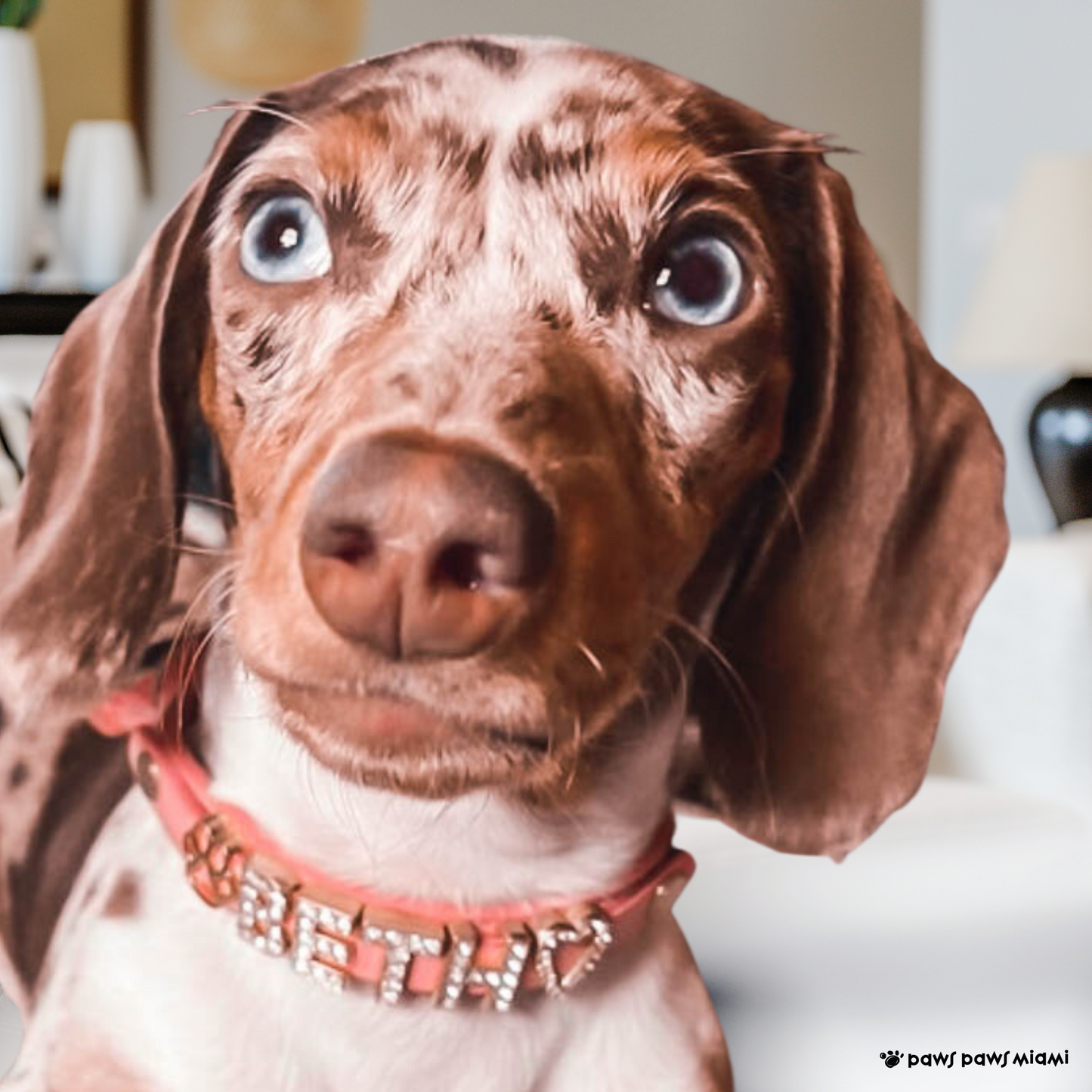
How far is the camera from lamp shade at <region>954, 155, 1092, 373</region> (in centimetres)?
93

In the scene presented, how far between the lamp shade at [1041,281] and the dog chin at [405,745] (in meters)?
0.34

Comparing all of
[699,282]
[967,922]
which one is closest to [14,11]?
[699,282]

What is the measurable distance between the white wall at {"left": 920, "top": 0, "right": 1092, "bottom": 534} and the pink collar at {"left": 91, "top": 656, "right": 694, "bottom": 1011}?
14.4 inches

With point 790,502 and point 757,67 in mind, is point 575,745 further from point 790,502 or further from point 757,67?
point 757,67

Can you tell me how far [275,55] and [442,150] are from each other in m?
0.26

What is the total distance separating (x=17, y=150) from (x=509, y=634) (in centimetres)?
52

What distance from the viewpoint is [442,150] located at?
55 centimetres

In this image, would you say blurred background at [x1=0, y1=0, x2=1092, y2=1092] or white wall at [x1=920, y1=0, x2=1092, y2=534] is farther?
white wall at [x1=920, y1=0, x2=1092, y2=534]

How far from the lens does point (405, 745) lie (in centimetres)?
51

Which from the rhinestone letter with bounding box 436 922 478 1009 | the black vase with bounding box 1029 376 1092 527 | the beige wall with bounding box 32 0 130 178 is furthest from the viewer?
the beige wall with bounding box 32 0 130 178

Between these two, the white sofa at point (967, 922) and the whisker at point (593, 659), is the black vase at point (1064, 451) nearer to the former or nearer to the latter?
the white sofa at point (967, 922)

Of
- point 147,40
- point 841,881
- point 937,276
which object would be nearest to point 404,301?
point 841,881

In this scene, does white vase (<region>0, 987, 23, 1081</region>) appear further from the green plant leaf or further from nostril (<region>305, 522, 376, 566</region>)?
the green plant leaf

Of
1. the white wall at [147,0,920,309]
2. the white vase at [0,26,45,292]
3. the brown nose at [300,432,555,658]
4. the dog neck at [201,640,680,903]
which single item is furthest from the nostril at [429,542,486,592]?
the white vase at [0,26,45,292]
